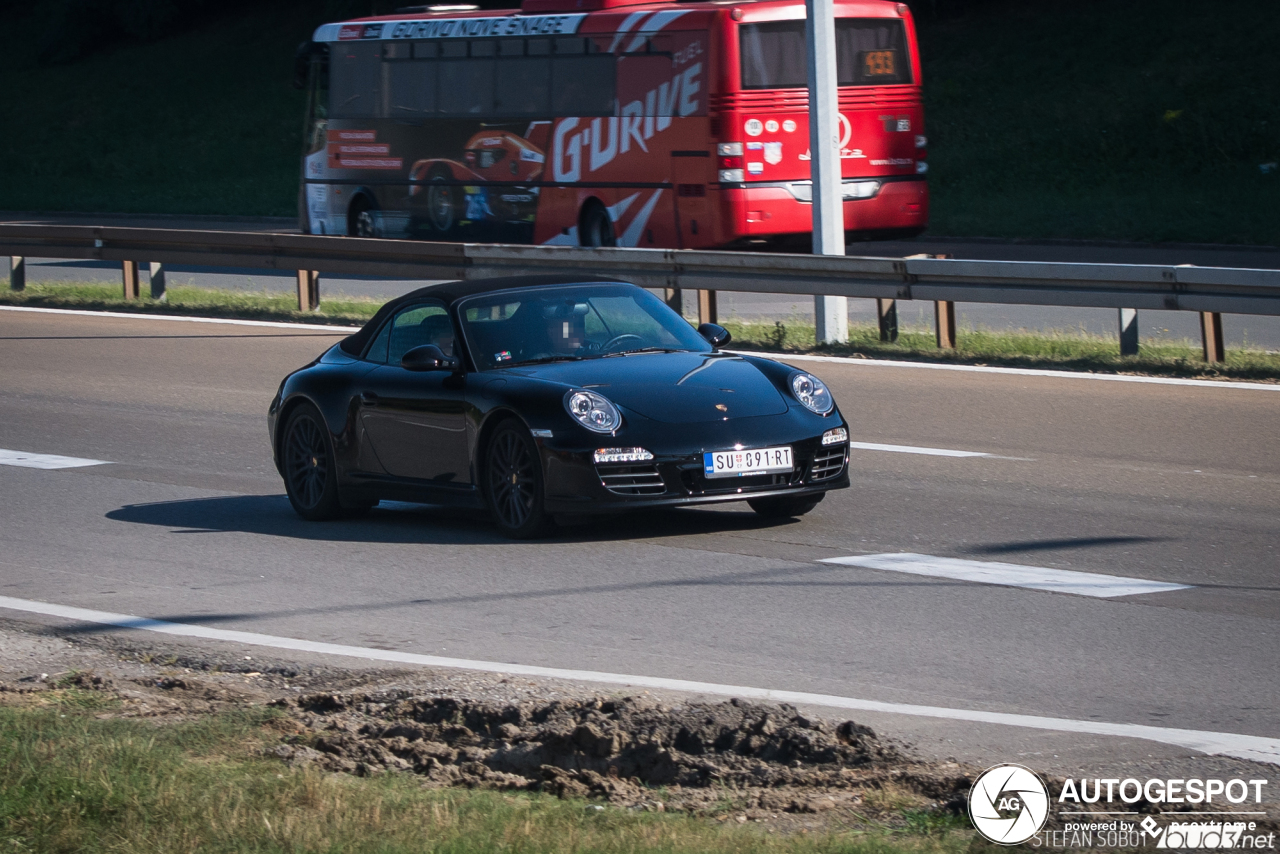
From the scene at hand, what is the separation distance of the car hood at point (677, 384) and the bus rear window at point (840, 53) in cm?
1410

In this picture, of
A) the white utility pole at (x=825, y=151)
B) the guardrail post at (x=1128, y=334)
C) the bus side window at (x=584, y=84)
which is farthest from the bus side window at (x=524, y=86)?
the guardrail post at (x=1128, y=334)

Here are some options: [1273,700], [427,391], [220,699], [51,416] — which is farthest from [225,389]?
[1273,700]

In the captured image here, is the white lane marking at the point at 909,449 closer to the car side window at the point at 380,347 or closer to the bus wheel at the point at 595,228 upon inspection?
the car side window at the point at 380,347

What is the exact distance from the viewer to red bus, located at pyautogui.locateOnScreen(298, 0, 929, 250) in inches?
931

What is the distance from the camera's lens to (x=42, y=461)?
1298 centimetres

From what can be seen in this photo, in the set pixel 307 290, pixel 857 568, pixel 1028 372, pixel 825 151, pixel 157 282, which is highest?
pixel 825 151

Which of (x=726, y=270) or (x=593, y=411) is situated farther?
(x=726, y=270)

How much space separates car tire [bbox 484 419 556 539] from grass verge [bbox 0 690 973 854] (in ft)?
12.4

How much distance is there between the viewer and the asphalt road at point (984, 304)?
61.6ft

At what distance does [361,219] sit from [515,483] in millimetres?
20677

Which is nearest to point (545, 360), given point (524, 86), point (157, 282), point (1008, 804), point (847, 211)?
point (1008, 804)

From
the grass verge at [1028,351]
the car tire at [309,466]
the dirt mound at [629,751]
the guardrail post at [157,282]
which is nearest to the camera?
the dirt mound at [629,751]

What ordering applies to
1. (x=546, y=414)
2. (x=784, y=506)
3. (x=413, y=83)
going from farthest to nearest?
(x=413, y=83) < (x=784, y=506) < (x=546, y=414)

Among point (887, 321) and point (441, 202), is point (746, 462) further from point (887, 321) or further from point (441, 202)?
point (441, 202)
